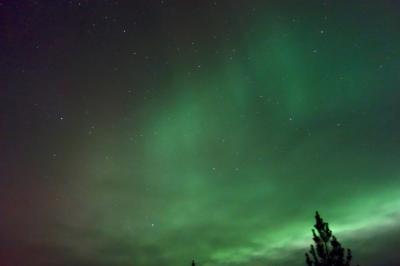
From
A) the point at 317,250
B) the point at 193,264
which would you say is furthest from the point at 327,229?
the point at 193,264

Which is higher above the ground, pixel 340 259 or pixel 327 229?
pixel 327 229

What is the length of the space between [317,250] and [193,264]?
48.6ft

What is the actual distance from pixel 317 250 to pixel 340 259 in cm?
170

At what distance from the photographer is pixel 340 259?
934 inches

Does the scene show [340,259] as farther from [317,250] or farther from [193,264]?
[193,264]

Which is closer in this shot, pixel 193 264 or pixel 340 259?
pixel 340 259

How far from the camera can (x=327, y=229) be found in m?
24.8

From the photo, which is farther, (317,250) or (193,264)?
(193,264)

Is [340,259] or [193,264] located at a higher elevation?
[193,264]

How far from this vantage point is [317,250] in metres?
24.6

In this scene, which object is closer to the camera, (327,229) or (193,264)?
(327,229)

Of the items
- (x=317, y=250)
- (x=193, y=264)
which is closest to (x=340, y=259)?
(x=317, y=250)

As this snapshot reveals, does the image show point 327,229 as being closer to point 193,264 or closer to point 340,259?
point 340,259
